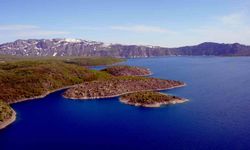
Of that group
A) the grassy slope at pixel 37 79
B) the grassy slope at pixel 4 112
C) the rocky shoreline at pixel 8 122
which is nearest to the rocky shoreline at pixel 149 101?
the rocky shoreline at pixel 8 122

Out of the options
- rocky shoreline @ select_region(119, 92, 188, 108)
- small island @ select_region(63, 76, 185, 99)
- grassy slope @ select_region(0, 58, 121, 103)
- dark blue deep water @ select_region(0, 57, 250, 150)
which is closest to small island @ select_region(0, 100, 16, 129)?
dark blue deep water @ select_region(0, 57, 250, 150)

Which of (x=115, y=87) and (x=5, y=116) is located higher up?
(x=115, y=87)

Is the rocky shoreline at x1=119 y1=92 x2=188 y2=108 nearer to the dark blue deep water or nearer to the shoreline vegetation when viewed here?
the dark blue deep water

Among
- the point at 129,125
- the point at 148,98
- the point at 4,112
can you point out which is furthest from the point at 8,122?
the point at 148,98

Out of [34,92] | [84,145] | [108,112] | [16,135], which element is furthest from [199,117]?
[34,92]

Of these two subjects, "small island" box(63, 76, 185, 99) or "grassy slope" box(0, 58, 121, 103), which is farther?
"small island" box(63, 76, 185, 99)

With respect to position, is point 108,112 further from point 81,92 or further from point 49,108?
point 81,92

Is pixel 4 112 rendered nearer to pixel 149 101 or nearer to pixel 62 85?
pixel 149 101
